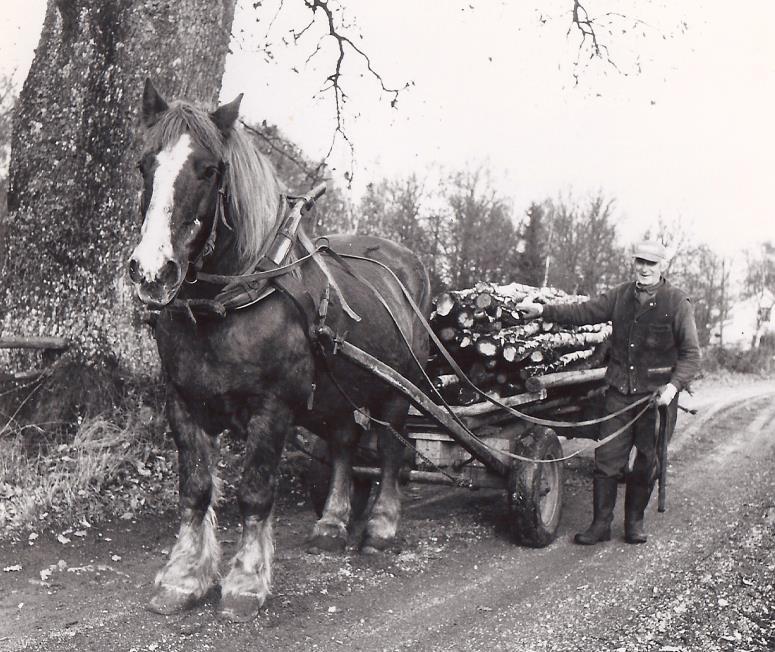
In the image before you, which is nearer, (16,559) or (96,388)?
(16,559)

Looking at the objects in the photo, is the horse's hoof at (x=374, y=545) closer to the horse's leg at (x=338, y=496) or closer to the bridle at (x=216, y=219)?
the horse's leg at (x=338, y=496)

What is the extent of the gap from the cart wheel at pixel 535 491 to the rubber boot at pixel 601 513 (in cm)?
22

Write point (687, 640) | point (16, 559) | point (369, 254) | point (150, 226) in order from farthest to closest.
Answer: point (369, 254), point (16, 559), point (687, 640), point (150, 226)

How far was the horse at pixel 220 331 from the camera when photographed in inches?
135

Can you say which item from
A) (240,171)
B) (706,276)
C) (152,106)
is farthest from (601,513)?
(706,276)

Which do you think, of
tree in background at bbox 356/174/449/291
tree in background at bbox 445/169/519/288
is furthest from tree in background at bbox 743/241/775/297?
tree in background at bbox 356/174/449/291

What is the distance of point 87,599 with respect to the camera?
3.95 m

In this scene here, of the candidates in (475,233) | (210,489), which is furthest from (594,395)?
(475,233)

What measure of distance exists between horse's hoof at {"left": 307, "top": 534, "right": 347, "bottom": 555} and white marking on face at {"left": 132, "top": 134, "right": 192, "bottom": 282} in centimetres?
234

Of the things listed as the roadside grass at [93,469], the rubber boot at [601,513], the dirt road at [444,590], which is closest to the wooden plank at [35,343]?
the roadside grass at [93,469]

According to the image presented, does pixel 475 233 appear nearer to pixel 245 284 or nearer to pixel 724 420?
pixel 724 420

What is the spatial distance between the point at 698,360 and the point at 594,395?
1.87 meters

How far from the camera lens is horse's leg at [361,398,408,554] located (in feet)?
16.8

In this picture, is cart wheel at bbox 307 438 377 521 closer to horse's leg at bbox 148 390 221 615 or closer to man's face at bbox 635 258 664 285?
horse's leg at bbox 148 390 221 615
